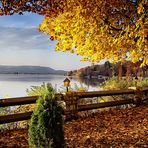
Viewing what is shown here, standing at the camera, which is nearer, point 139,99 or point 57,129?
point 57,129

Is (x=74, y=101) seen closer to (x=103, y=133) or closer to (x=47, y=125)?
(x=103, y=133)

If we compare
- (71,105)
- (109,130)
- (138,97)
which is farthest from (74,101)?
(138,97)

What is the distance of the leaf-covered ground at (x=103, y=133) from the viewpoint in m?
11.2

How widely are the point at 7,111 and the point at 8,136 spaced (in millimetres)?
3237

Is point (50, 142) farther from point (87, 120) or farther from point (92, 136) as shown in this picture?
point (87, 120)

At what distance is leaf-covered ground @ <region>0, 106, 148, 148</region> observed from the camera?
11211mm

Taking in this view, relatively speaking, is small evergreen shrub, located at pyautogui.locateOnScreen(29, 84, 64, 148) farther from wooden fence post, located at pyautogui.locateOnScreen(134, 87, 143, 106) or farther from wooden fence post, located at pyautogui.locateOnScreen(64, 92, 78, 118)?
wooden fence post, located at pyautogui.locateOnScreen(134, 87, 143, 106)

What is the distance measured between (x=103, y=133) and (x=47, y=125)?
451cm

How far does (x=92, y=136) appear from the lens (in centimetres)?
1211

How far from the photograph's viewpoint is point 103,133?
41.4 feet

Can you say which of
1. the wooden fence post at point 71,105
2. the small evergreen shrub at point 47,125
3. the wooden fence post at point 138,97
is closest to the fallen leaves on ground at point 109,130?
the wooden fence post at point 71,105

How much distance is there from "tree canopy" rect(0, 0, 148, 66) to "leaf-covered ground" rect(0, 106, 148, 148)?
10.9ft

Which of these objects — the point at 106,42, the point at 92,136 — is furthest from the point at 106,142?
the point at 106,42

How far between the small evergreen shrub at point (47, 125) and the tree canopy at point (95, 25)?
24.8 ft
